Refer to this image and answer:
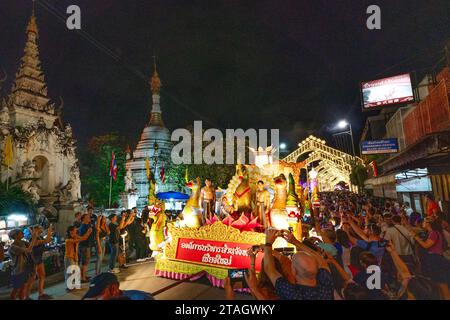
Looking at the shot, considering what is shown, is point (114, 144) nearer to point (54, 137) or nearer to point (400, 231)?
point (54, 137)

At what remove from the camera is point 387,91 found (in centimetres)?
1630

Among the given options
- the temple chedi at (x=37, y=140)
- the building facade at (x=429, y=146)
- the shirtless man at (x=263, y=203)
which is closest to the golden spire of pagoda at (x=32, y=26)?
the temple chedi at (x=37, y=140)

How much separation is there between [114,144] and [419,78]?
1425 inches

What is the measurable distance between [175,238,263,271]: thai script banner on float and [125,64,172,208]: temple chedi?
78.0ft

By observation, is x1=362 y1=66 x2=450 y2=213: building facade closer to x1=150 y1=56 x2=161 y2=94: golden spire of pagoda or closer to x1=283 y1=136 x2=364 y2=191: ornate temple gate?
x1=283 y1=136 x2=364 y2=191: ornate temple gate

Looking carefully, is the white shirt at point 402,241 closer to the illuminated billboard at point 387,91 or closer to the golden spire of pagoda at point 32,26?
the illuminated billboard at point 387,91

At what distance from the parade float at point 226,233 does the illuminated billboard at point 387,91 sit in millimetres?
12944

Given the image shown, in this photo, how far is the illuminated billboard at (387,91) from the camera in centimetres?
1515

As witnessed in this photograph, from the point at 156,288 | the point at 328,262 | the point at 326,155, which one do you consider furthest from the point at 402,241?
the point at 326,155

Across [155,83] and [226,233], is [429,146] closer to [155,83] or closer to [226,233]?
[226,233]

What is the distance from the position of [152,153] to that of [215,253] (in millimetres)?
31435

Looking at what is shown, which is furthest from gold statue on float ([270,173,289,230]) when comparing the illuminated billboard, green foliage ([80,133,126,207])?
green foliage ([80,133,126,207])

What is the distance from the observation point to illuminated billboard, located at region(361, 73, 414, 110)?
15.1 metres

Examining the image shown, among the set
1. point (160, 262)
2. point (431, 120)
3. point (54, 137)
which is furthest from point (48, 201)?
point (431, 120)
